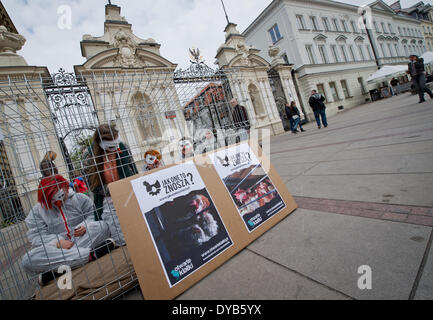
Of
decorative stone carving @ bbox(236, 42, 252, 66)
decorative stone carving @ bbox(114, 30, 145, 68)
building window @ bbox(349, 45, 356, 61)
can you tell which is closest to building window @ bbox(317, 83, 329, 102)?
building window @ bbox(349, 45, 356, 61)

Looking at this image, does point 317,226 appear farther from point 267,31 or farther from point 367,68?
point 367,68

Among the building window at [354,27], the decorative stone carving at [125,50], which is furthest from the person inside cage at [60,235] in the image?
the building window at [354,27]

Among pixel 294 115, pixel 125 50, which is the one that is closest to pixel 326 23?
pixel 294 115

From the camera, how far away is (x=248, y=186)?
1.88 metres

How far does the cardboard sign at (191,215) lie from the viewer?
1.28 m

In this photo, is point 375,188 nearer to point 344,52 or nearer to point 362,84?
point 344,52

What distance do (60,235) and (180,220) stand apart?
181 centimetres

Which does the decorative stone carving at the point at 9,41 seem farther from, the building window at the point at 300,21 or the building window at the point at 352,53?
the building window at the point at 352,53

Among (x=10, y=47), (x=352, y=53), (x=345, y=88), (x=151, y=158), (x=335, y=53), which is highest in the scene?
(x=335, y=53)

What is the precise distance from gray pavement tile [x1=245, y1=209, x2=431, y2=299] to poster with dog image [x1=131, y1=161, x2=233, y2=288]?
384 mm

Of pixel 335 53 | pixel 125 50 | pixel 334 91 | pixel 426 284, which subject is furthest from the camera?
pixel 335 53

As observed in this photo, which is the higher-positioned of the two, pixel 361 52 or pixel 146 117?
pixel 361 52

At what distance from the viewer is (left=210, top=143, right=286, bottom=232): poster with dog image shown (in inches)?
68.8
